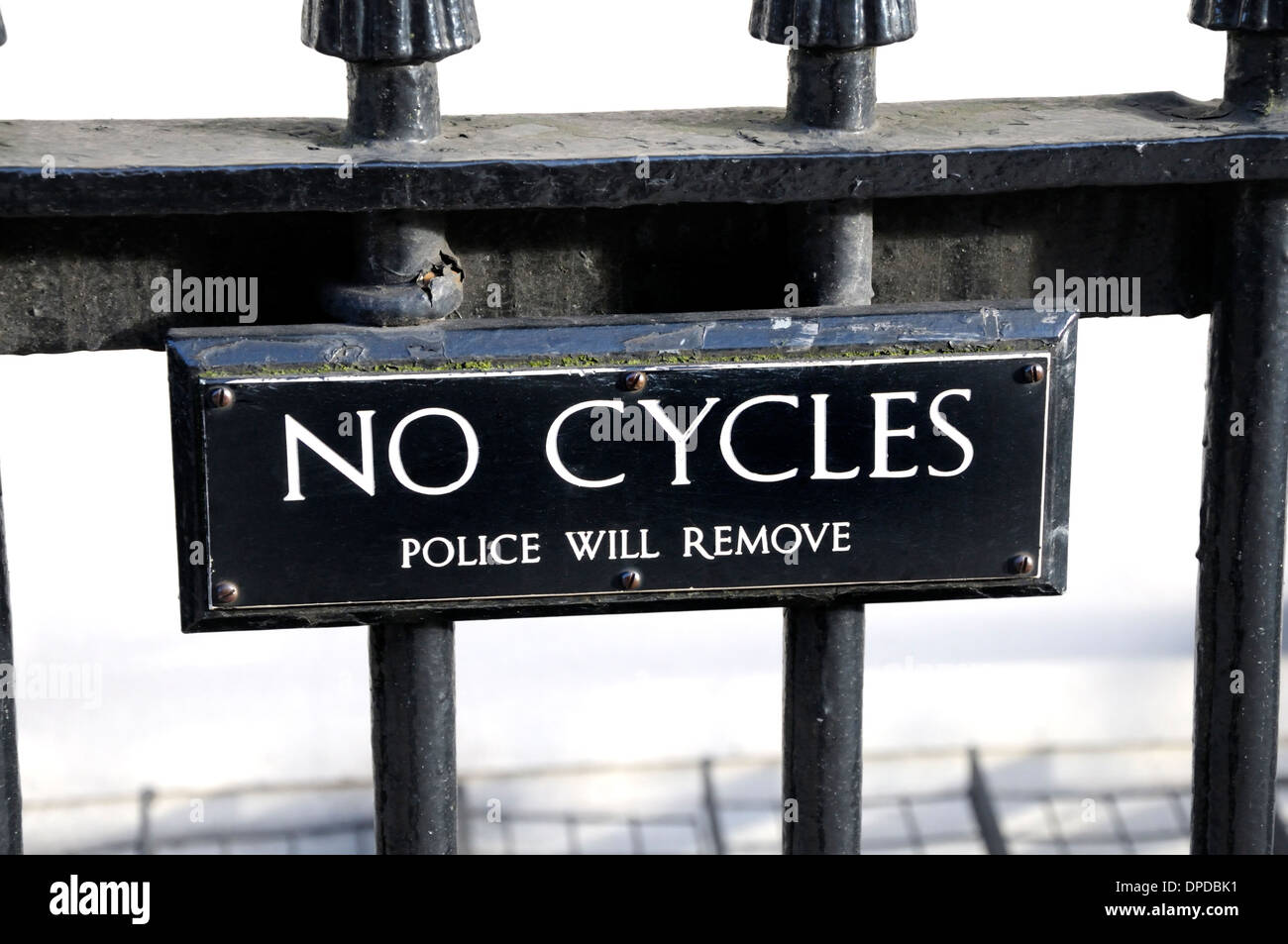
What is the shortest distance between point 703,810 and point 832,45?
2.31m

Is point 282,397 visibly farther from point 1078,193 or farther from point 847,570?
point 1078,193

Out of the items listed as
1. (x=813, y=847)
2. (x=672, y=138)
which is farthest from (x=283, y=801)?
(x=672, y=138)

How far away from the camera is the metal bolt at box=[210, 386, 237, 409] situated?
1134 millimetres

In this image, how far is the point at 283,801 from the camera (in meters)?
3.22

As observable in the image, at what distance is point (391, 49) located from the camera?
1106 millimetres

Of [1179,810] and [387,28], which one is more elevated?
[387,28]

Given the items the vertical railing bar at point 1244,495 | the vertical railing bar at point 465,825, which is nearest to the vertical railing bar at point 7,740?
the vertical railing bar at point 1244,495

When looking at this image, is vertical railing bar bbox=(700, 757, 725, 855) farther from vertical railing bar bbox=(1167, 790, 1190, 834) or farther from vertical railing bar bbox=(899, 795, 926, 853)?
vertical railing bar bbox=(1167, 790, 1190, 834)

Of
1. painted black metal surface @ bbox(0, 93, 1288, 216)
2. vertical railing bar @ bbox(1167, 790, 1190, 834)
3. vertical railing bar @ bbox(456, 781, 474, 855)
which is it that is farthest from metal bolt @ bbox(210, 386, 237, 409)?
vertical railing bar @ bbox(1167, 790, 1190, 834)

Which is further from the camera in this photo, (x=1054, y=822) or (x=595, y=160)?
(x=1054, y=822)

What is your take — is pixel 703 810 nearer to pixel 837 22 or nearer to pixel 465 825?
pixel 465 825

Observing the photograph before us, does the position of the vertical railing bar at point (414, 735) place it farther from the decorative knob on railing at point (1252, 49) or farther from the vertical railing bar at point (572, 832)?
the vertical railing bar at point (572, 832)

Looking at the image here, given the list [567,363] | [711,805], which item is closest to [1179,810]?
[711,805]

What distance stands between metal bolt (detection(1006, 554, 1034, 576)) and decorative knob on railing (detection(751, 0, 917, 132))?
0.29m
